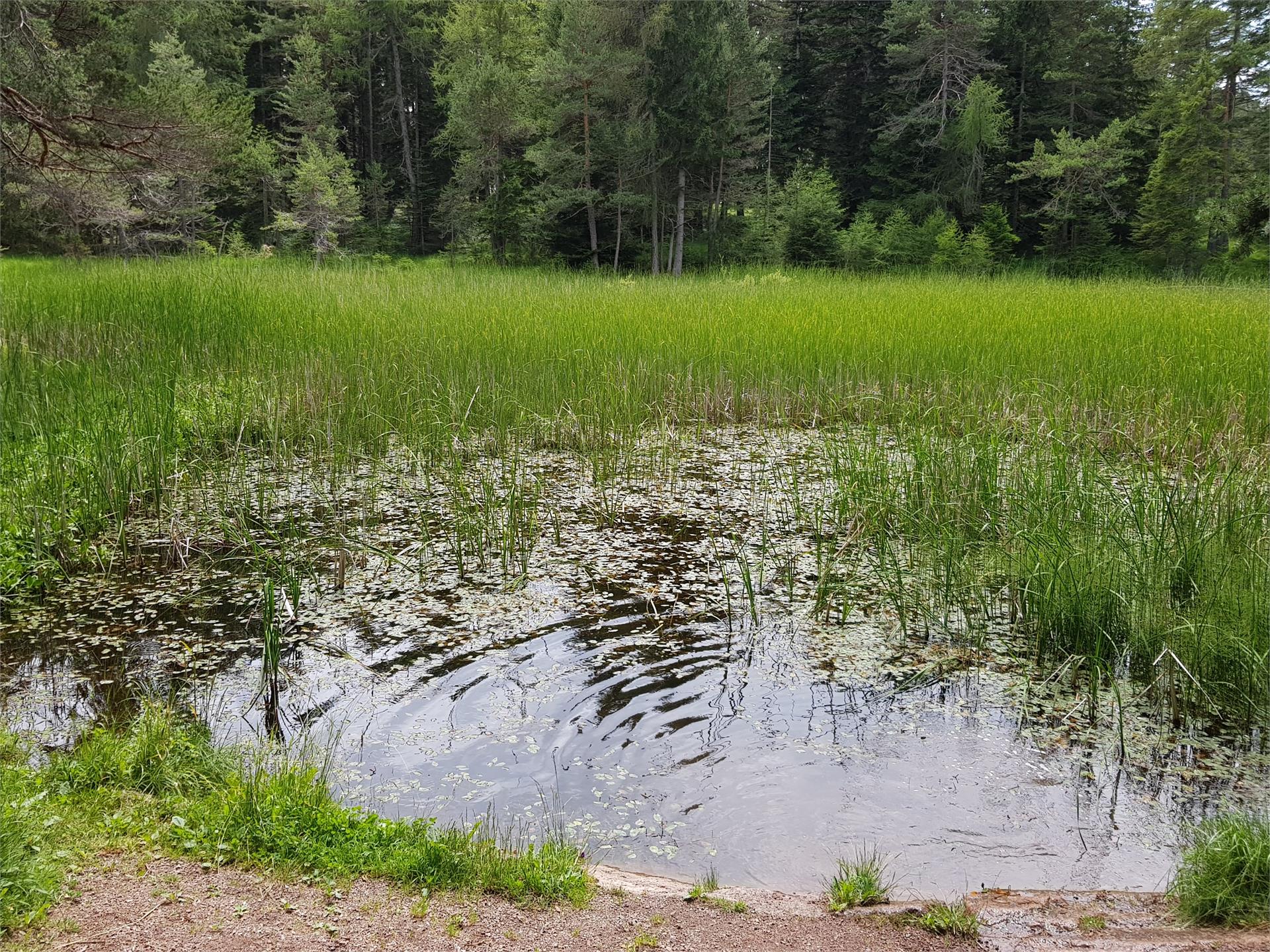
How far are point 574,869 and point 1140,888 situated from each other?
→ 164 centimetres

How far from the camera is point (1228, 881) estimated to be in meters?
2.20

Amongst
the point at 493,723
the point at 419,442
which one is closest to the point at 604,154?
the point at 419,442

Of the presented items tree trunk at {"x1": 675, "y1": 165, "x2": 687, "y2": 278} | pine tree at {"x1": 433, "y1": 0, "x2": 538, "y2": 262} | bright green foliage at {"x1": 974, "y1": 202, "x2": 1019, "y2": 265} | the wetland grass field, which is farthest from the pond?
bright green foliage at {"x1": 974, "y1": 202, "x2": 1019, "y2": 265}

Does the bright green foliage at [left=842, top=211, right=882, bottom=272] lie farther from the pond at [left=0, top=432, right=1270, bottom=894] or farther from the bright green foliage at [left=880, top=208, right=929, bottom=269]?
the pond at [left=0, top=432, right=1270, bottom=894]

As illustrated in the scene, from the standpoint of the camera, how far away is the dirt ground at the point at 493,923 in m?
1.96

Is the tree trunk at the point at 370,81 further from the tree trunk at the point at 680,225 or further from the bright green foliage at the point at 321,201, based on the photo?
the tree trunk at the point at 680,225

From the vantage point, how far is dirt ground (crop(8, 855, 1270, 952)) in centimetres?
196

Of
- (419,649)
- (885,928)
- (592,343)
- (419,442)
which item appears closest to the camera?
Result: (885,928)

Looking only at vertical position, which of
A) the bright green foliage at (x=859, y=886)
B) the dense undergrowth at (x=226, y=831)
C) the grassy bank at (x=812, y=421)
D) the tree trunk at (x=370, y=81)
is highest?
the tree trunk at (x=370, y=81)

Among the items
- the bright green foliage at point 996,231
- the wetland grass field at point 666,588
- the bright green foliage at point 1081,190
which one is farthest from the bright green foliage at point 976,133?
the wetland grass field at point 666,588

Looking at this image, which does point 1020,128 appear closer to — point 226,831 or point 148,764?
point 148,764

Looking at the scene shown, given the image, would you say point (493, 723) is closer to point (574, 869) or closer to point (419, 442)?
point (574, 869)

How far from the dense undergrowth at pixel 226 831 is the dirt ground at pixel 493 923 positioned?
0.06 m

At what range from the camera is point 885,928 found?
2.19 meters
